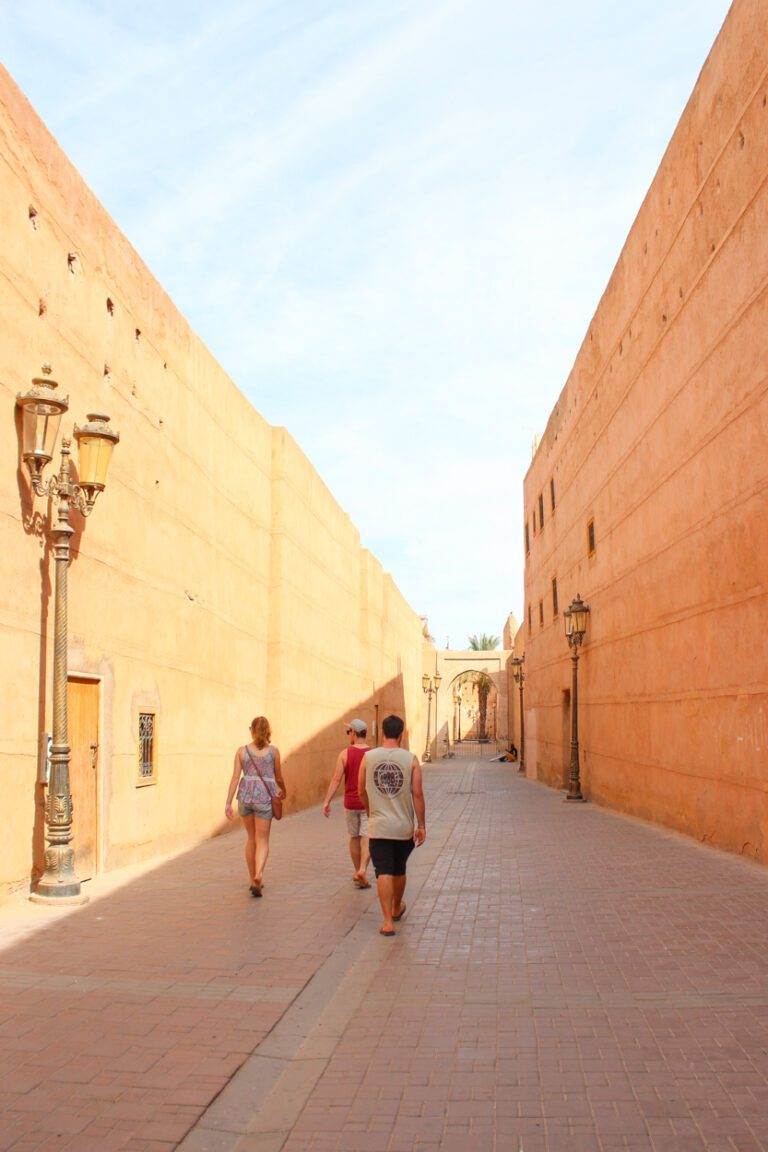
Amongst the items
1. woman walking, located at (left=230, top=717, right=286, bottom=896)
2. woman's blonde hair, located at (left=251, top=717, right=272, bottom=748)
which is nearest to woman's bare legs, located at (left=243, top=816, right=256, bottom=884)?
woman walking, located at (left=230, top=717, right=286, bottom=896)

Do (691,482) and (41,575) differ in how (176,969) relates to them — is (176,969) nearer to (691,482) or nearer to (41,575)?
(41,575)

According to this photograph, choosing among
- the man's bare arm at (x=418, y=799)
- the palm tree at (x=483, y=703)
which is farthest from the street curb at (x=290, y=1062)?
the palm tree at (x=483, y=703)

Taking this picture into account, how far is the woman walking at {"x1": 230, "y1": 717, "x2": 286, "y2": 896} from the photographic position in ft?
29.4

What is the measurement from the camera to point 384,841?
7586 millimetres

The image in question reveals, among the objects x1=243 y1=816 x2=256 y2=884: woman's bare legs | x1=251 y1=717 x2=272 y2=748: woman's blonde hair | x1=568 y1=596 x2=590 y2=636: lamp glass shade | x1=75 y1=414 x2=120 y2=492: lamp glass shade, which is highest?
x1=75 y1=414 x2=120 y2=492: lamp glass shade

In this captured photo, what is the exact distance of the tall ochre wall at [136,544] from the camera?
8523 mm

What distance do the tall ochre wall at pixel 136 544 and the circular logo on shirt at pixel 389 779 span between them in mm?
2981

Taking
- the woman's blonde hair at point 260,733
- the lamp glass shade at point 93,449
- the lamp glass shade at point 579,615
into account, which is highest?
the lamp glass shade at point 93,449

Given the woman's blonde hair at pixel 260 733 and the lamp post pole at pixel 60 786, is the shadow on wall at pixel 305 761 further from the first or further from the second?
the woman's blonde hair at pixel 260 733

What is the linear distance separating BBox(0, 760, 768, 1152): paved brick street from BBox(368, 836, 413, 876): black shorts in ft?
1.51

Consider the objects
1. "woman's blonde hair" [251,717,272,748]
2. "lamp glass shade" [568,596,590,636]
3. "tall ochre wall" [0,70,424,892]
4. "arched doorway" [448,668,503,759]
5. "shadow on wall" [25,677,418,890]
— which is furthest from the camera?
"arched doorway" [448,668,503,759]

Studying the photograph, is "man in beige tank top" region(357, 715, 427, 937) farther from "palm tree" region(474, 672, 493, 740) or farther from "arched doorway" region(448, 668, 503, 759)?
"palm tree" region(474, 672, 493, 740)

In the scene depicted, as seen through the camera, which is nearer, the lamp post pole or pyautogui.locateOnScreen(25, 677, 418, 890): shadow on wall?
the lamp post pole

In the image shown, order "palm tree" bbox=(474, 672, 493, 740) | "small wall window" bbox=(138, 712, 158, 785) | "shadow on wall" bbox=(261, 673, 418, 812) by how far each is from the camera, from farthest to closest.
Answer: "palm tree" bbox=(474, 672, 493, 740), "shadow on wall" bbox=(261, 673, 418, 812), "small wall window" bbox=(138, 712, 158, 785)
